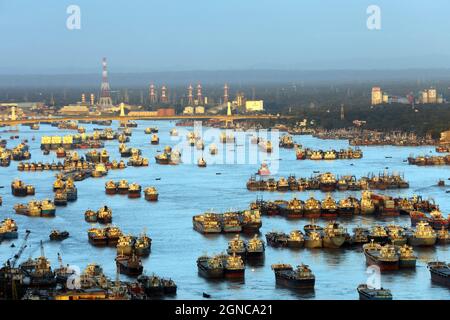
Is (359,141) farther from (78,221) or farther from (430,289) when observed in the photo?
(430,289)

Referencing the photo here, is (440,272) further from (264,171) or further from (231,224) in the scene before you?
(264,171)

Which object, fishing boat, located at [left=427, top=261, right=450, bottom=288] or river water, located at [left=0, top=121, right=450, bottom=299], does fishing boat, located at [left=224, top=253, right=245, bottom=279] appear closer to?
river water, located at [left=0, top=121, right=450, bottom=299]

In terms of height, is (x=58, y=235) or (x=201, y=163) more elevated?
(x=58, y=235)

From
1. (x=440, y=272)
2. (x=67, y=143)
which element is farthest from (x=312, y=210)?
(x=67, y=143)

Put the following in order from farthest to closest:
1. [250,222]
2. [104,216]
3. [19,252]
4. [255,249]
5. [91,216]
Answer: [91,216] < [104,216] < [250,222] < [19,252] < [255,249]

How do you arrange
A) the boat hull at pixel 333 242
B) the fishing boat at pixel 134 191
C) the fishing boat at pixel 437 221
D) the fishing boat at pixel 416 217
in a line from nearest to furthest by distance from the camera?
the boat hull at pixel 333 242 < the fishing boat at pixel 437 221 < the fishing boat at pixel 416 217 < the fishing boat at pixel 134 191

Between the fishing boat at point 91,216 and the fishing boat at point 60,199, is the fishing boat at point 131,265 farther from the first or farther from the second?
the fishing boat at point 60,199

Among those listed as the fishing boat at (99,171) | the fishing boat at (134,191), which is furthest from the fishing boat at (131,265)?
the fishing boat at (99,171)
